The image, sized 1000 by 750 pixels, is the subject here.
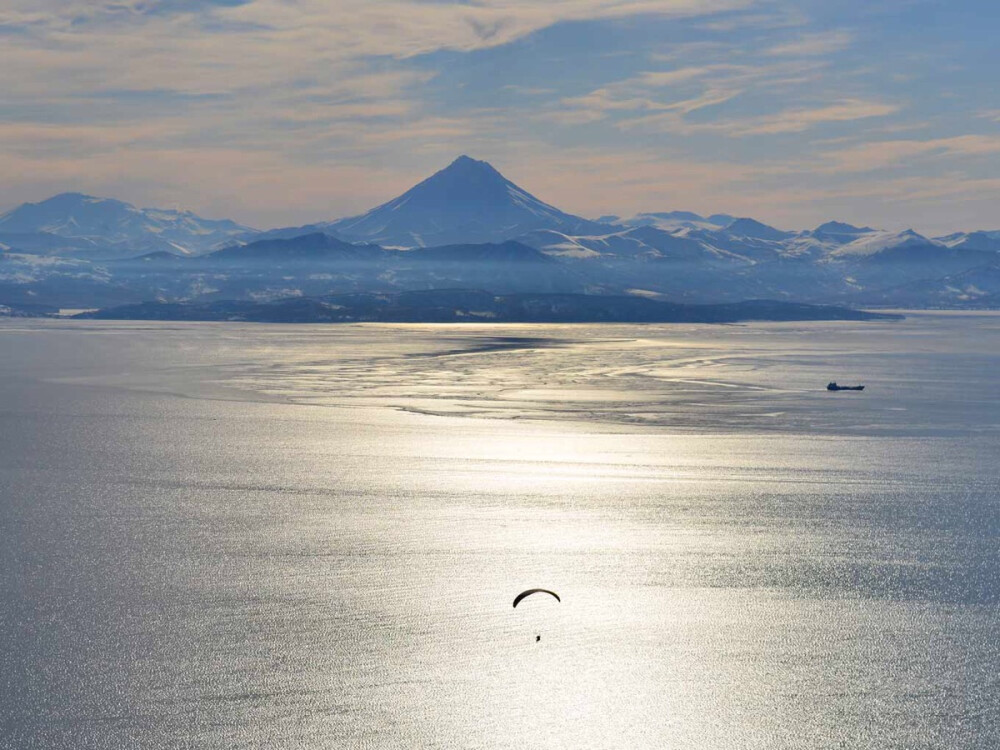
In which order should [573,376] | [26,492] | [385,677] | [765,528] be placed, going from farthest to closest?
[573,376] → [26,492] → [765,528] → [385,677]

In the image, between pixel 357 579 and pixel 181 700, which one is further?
pixel 357 579

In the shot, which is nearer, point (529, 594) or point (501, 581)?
point (529, 594)

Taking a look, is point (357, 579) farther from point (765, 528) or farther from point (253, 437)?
point (253, 437)

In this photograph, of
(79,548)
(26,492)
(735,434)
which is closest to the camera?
(79,548)

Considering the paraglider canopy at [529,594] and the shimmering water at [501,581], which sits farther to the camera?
the paraglider canopy at [529,594]

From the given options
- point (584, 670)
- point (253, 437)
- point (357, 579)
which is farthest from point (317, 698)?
point (253, 437)

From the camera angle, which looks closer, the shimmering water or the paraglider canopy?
the shimmering water
